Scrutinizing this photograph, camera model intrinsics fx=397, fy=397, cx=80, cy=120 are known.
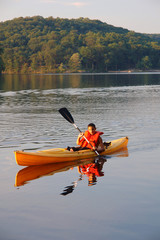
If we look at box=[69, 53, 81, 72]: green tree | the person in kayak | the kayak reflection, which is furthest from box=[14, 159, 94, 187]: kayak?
box=[69, 53, 81, 72]: green tree

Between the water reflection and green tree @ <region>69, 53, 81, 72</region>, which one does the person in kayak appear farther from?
green tree @ <region>69, 53, 81, 72</region>

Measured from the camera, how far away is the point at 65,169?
12.2 meters

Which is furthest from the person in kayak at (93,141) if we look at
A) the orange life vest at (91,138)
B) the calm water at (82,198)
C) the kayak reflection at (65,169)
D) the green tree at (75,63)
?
the green tree at (75,63)

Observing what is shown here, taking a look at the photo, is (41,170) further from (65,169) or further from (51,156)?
(65,169)

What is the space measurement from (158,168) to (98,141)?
2.50m

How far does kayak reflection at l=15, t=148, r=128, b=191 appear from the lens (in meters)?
10.9

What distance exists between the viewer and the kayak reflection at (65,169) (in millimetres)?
10938

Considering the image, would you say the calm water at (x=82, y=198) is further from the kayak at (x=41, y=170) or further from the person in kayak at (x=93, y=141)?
the person in kayak at (x=93, y=141)

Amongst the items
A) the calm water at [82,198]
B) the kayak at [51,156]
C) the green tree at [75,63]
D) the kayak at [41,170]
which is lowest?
the kayak at [41,170]

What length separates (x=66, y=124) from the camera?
21312 mm

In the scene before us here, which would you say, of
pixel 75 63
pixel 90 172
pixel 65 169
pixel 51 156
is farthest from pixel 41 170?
pixel 75 63

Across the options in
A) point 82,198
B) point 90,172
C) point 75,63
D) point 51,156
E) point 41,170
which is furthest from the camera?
point 75,63

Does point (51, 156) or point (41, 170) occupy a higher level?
point (51, 156)

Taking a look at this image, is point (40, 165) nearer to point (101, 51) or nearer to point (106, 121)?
point (106, 121)
